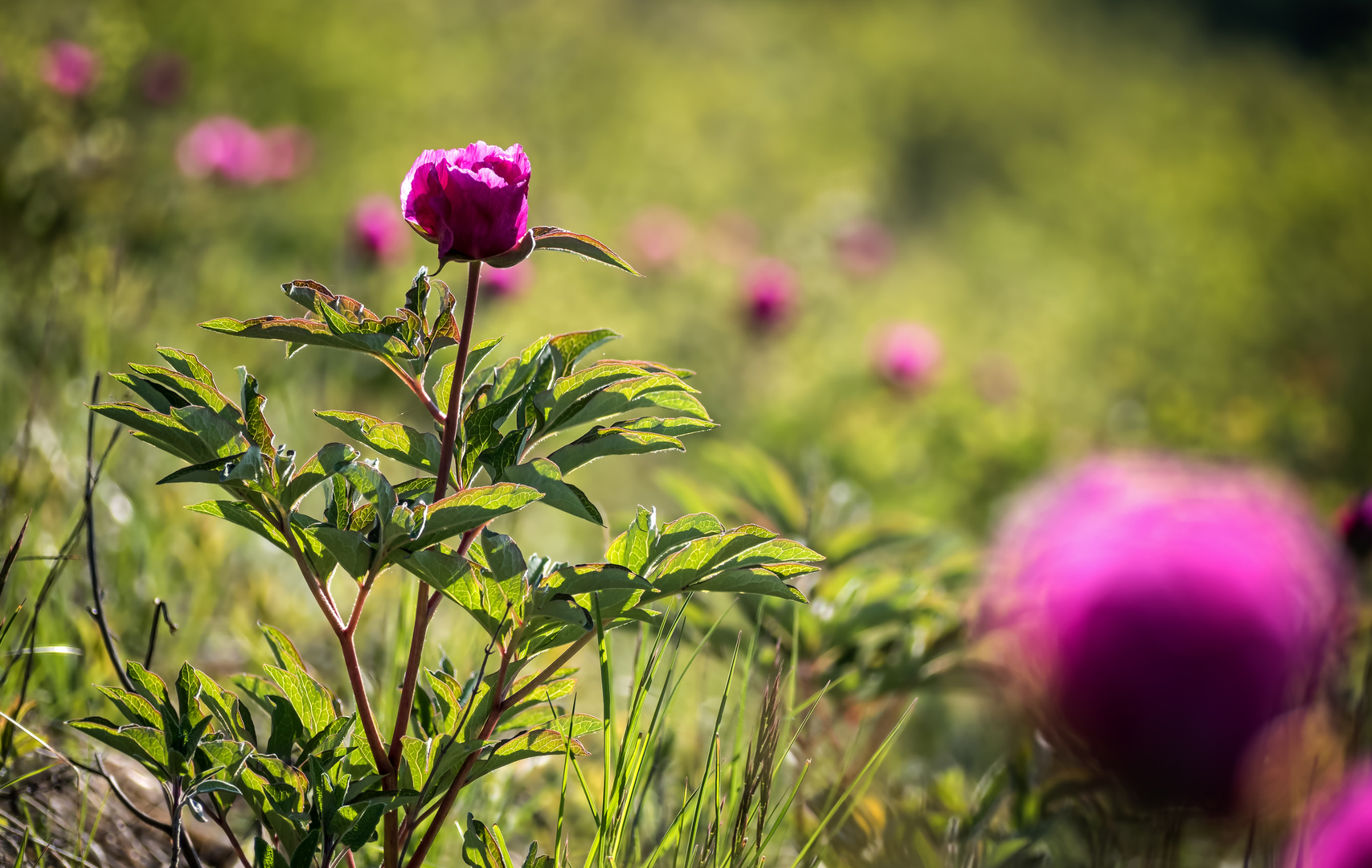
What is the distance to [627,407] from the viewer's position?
0.59 m

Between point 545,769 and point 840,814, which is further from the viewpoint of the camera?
point 545,769

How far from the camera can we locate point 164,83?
8.82ft

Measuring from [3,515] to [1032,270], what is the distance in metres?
5.76

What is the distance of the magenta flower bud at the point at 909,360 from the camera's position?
98.3 inches

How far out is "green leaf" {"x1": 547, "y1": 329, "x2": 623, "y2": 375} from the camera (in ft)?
1.95

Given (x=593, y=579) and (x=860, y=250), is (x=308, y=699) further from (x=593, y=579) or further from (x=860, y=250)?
(x=860, y=250)

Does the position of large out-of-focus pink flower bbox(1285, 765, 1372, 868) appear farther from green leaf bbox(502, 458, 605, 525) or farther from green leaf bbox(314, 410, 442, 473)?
green leaf bbox(314, 410, 442, 473)

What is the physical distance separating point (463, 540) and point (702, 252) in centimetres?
315

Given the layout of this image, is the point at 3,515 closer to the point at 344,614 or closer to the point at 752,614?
the point at 344,614

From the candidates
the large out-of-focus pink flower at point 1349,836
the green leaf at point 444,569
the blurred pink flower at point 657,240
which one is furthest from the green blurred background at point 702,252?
the large out-of-focus pink flower at point 1349,836

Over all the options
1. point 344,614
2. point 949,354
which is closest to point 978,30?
point 949,354

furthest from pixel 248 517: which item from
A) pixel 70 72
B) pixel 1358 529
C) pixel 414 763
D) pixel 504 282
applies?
pixel 70 72

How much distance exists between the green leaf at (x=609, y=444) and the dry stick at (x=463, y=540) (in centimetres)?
6

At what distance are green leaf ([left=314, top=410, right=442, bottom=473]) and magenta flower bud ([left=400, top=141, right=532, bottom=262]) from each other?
10 centimetres
